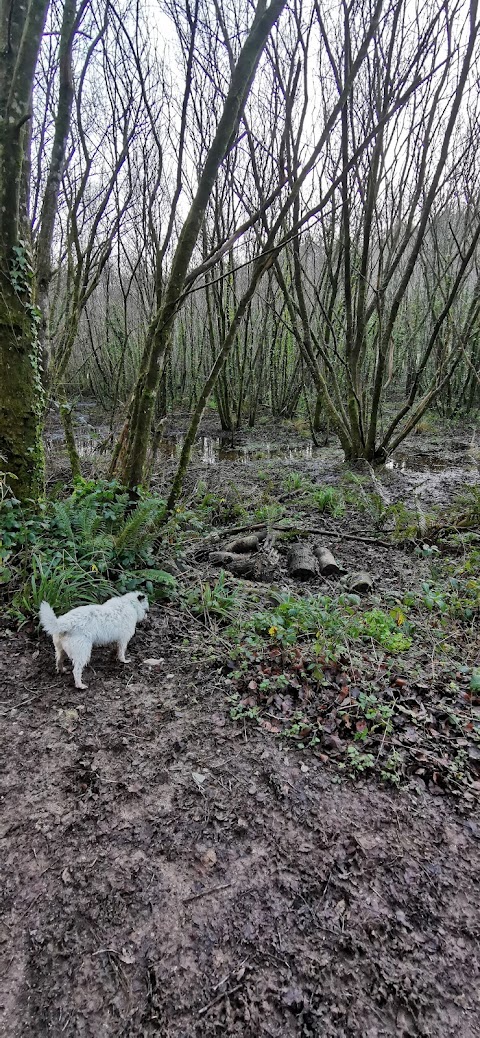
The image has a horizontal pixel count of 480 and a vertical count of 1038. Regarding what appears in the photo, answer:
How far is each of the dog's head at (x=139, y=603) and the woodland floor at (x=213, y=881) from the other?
1.76ft

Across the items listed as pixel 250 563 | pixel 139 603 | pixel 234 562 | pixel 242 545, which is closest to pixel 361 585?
pixel 250 563

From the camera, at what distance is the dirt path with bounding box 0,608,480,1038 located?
1317mm

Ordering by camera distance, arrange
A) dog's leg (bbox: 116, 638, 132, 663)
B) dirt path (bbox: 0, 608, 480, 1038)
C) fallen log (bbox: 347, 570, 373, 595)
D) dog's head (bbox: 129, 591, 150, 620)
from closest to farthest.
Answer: dirt path (bbox: 0, 608, 480, 1038) → dog's leg (bbox: 116, 638, 132, 663) → dog's head (bbox: 129, 591, 150, 620) → fallen log (bbox: 347, 570, 373, 595)

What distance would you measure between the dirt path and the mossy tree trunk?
76.5 inches

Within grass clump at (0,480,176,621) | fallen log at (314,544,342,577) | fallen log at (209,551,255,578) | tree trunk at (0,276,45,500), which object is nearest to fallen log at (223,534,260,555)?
fallen log at (209,551,255,578)

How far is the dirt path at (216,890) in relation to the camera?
132 centimetres

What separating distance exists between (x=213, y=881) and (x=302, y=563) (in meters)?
2.62

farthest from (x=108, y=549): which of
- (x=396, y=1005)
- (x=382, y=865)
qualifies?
(x=396, y=1005)

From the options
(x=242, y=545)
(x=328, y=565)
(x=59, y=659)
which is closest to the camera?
(x=59, y=659)

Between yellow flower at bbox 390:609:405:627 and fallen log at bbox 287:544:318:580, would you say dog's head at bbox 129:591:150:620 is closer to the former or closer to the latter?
fallen log at bbox 287:544:318:580

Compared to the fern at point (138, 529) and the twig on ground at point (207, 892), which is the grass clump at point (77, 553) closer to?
the fern at point (138, 529)

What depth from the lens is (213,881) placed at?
1.66 meters

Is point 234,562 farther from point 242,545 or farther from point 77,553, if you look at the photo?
point 77,553

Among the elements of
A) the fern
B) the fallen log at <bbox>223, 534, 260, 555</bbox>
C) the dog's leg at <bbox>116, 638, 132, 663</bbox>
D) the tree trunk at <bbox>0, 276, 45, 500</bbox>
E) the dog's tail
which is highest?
the tree trunk at <bbox>0, 276, 45, 500</bbox>
